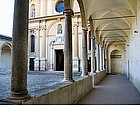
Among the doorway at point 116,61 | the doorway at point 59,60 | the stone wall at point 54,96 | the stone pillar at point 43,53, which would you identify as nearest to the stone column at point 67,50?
the stone wall at point 54,96

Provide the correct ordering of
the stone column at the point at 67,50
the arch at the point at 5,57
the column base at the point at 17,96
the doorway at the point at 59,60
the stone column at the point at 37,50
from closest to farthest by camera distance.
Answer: the column base at the point at 17,96, the stone column at the point at 67,50, the stone column at the point at 37,50, the doorway at the point at 59,60, the arch at the point at 5,57

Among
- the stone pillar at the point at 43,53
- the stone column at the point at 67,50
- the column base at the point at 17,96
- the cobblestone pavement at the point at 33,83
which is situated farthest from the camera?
the stone pillar at the point at 43,53

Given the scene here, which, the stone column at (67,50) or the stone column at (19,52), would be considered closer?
the stone column at (19,52)

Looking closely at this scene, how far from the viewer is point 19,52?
2646 millimetres

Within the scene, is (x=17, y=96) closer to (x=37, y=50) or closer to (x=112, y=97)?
(x=112, y=97)

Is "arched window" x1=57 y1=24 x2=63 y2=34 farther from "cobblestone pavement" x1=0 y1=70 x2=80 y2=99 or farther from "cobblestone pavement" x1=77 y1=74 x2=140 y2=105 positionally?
"cobblestone pavement" x1=77 y1=74 x2=140 y2=105

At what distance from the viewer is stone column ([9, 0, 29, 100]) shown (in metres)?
2.63

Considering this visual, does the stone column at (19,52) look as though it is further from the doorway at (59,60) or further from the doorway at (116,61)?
the doorway at (116,61)

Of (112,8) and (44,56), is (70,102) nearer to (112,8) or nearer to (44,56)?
(112,8)

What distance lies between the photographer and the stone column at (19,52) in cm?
263

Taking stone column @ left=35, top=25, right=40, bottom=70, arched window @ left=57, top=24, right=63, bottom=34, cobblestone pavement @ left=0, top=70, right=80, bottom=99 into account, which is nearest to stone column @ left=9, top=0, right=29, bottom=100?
cobblestone pavement @ left=0, top=70, right=80, bottom=99

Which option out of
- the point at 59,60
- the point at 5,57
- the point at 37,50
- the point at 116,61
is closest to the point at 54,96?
the point at 37,50
